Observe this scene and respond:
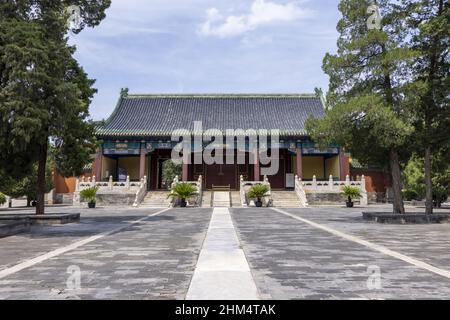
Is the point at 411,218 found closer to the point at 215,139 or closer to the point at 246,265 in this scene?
the point at 246,265

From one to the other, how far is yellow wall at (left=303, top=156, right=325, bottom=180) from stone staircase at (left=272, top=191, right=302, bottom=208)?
4.48 meters

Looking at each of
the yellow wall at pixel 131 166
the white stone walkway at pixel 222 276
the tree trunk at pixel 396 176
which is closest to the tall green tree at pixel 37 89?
the white stone walkway at pixel 222 276

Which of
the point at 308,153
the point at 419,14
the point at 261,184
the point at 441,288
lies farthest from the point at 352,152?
the point at 308,153

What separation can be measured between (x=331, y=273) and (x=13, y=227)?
882 cm

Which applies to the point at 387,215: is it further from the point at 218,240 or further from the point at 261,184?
the point at 261,184

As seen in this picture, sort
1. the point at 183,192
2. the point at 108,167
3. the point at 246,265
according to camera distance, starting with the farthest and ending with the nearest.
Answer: the point at 108,167, the point at 183,192, the point at 246,265

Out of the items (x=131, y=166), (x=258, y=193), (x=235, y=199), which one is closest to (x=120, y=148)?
(x=131, y=166)

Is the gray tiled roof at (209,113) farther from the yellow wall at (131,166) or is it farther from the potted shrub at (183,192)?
the potted shrub at (183,192)

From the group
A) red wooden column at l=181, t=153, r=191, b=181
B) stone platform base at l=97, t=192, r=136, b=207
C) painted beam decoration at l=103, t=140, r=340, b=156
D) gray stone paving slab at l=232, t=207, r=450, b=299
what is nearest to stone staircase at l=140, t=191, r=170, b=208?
stone platform base at l=97, t=192, r=136, b=207

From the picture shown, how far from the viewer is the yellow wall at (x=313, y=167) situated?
31.6 metres

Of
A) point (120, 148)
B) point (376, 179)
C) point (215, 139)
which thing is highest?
point (215, 139)

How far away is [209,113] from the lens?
3300 cm

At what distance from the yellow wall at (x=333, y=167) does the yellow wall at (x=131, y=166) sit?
1509 cm

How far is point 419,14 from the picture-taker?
13992 millimetres
